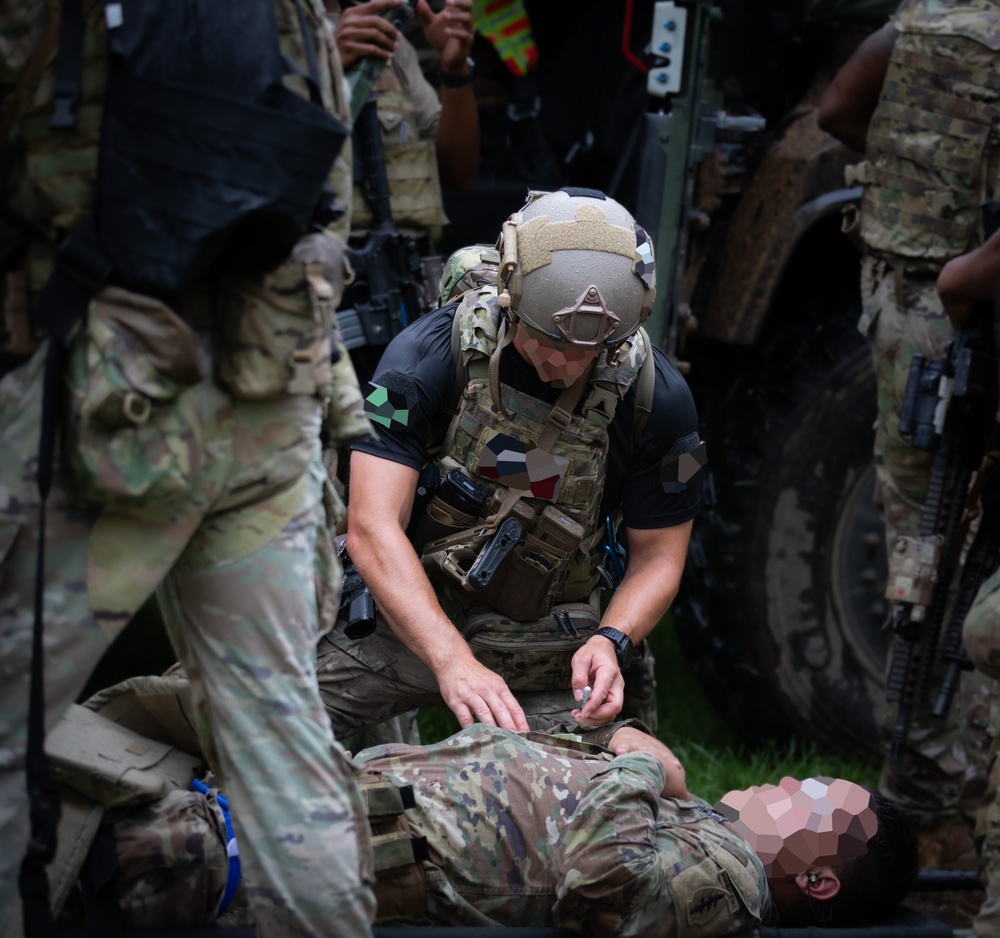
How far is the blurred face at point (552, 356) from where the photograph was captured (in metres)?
2.90

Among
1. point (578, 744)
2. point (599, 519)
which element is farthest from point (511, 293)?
point (578, 744)

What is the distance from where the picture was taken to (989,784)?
263cm

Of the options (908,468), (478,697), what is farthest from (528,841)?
(908,468)

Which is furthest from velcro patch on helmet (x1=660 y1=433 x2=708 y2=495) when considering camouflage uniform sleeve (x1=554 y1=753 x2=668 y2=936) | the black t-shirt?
camouflage uniform sleeve (x1=554 y1=753 x2=668 y2=936)

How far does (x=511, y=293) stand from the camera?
288 centimetres

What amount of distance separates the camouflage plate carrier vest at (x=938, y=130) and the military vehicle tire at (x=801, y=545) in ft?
1.75

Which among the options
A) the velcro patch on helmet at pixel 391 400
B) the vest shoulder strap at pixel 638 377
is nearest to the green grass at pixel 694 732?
the vest shoulder strap at pixel 638 377

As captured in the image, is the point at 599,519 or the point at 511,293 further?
the point at 599,519

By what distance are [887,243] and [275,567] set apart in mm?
2360

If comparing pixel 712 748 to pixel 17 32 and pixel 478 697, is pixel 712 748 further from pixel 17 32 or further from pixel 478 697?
pixel 17 32

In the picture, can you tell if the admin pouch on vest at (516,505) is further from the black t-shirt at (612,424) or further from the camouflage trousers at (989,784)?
the camouflage trousers at (989,784)

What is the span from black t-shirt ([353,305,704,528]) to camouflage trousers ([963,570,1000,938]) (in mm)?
702

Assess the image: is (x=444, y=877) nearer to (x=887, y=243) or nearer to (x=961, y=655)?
(x=961, y=655)

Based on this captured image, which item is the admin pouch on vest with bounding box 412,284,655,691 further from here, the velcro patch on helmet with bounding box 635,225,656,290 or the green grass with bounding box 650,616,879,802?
the green grass with bounding box 650,616,879,802
